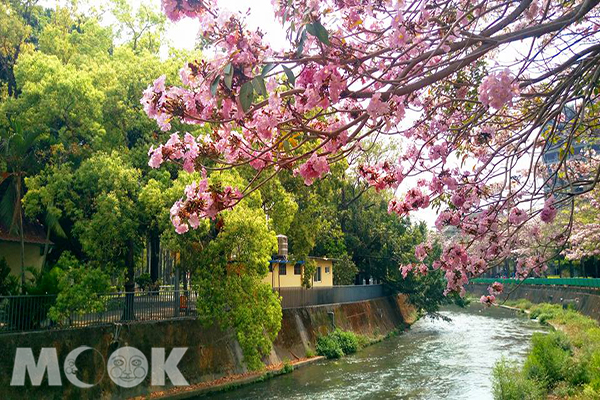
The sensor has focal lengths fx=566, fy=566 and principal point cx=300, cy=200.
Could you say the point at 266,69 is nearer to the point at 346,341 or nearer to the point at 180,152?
the point at 180,152

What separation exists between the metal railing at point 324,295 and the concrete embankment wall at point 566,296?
9.61m

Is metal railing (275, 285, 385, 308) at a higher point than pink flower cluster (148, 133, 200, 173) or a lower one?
lower

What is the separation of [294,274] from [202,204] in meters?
24.4

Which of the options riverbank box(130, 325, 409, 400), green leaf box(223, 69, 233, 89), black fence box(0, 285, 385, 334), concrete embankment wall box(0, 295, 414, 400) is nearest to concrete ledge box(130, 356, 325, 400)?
riverbank box(130, 325, 409, 400)

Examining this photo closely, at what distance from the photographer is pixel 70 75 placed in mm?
19625

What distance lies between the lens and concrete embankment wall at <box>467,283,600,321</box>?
127 ft

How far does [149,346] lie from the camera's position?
60.9ft

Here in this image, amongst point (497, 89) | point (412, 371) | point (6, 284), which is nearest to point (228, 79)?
point (497, 89)

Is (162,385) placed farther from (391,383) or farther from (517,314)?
(517,314)

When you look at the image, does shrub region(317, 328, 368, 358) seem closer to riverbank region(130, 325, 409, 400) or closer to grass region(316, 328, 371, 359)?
grass region(316, 328, 371, 359)

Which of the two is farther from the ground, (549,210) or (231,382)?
(549,210)

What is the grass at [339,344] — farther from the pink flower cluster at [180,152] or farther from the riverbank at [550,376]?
the pink flower cluster at [180,152]

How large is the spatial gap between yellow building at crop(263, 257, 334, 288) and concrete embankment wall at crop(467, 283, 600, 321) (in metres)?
10.6

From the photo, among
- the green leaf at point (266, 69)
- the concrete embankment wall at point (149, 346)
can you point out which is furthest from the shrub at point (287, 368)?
the green leaf at point (266, 69)
